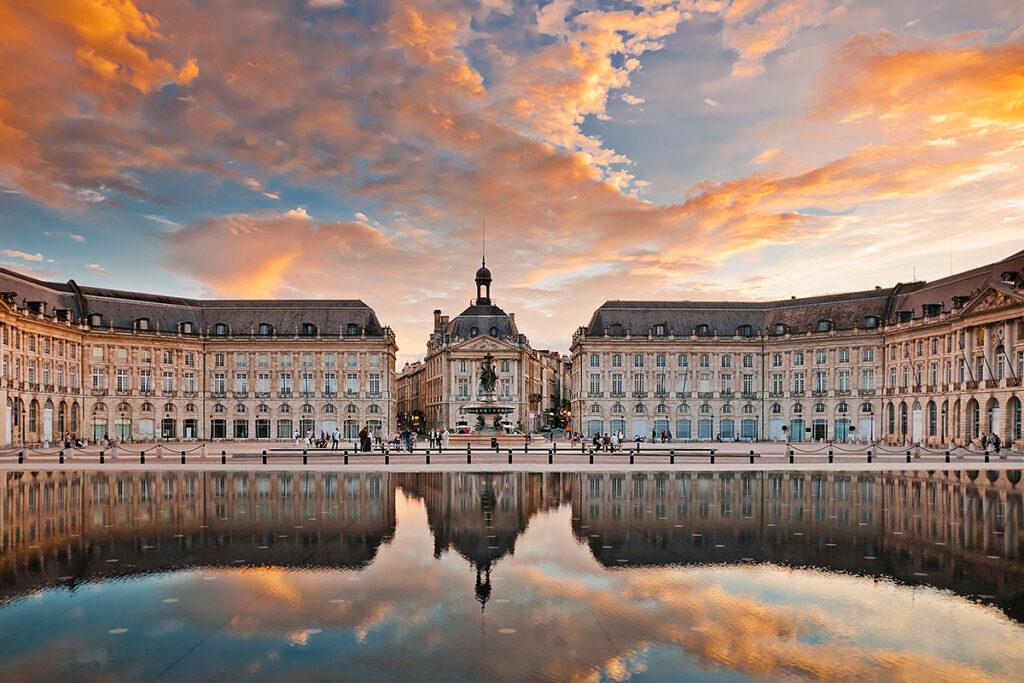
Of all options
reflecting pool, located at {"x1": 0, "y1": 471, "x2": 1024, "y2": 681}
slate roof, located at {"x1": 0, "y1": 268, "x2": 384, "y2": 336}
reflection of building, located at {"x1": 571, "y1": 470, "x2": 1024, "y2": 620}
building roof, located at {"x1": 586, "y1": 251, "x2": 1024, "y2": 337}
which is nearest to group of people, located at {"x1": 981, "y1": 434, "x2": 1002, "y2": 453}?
building roof, located at {"x1": 586, "y1": 251, "x2": 1024, "y2": 337}

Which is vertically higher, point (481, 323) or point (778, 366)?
point (481, 323)

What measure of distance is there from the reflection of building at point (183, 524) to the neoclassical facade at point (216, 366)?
60.2 m

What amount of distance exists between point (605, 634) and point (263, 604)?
18.8 ft

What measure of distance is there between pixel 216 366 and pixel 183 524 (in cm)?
8138

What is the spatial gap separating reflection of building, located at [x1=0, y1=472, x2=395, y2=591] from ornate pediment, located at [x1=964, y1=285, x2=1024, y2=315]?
5611 centimetres

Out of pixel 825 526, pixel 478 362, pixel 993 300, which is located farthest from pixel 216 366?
pixel 825 526

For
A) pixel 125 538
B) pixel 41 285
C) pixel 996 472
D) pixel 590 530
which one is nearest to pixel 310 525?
pixel 125 538

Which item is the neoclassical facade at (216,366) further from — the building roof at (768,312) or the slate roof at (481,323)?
the building roof at (768,312)

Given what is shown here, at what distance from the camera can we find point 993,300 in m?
67.1

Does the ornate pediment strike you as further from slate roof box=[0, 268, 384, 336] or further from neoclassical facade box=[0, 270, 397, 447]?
slate roof box=[0, 268, 384, 336]

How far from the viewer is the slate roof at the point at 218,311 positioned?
91875 mm

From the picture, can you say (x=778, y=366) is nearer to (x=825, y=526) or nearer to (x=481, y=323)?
(x=481, y=323)

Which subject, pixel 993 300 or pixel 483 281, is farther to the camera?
pixel 483 281

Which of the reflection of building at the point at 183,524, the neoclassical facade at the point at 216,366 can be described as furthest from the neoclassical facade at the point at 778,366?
the reflection of building at the point at 183,524
